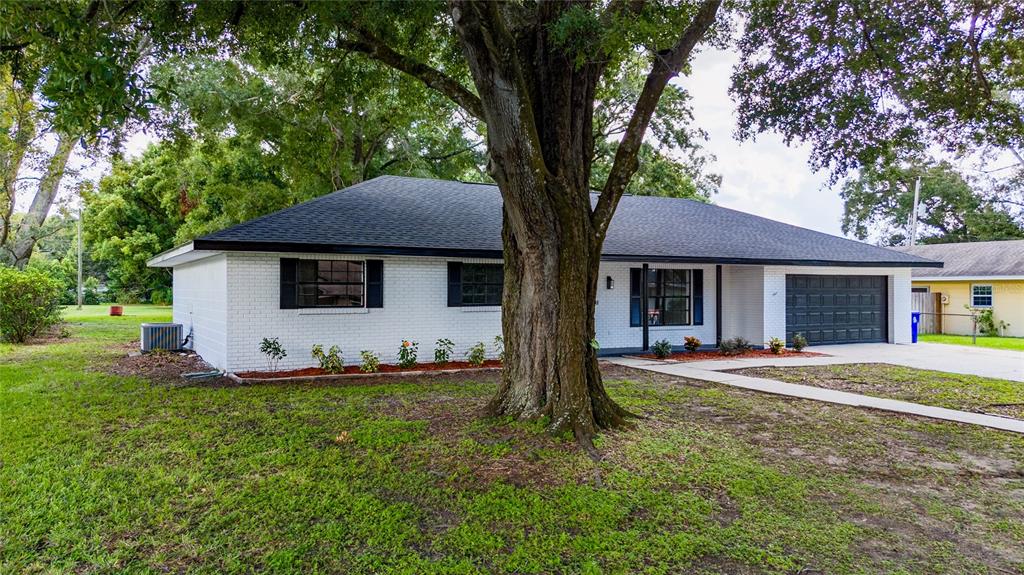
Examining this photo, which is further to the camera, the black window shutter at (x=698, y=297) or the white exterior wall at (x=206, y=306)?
the black window shutter at (x=698, y=297)

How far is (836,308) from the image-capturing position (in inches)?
647

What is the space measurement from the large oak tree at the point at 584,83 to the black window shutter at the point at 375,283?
4.14 metres

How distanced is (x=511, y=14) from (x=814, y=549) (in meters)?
5.94

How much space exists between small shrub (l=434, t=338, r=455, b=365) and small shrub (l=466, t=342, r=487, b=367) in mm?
377

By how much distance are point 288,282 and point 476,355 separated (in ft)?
12.9

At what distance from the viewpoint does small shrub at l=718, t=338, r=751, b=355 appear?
14.2 meters

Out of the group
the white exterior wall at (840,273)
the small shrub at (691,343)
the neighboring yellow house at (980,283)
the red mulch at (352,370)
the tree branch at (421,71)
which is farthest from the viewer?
the neighboring yellow house at (980,283)

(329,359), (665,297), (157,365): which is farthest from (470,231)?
(157,365)

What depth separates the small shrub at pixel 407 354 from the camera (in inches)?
447

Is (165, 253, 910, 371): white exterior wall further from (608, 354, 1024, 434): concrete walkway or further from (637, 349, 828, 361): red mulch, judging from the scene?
(608, 354, 1024, 434): concrete walkway

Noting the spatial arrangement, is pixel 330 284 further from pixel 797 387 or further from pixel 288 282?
pixel 797 387

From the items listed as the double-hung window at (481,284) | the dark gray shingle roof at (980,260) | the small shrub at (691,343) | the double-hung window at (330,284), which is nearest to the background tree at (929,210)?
the dark gray shingle roof at (980,260)

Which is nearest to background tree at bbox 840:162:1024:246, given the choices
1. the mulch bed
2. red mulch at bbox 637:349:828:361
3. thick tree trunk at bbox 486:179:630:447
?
red mulch at bbox 637:349:828:361

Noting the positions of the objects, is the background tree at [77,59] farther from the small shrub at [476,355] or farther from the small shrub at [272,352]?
the small shrub at [476,355]
